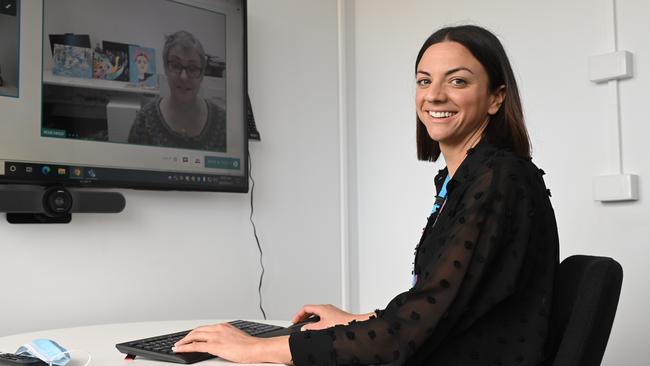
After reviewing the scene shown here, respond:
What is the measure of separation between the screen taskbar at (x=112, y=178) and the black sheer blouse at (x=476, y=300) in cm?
108

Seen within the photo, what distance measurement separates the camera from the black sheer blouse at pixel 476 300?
1145mm

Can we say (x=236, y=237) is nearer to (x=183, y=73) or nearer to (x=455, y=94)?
(x=183, y=73)

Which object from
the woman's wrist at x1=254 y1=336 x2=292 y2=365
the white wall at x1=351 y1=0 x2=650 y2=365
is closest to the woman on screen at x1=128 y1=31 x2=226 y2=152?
the white wall at x1=351 y1=0 x2=650 y2=365

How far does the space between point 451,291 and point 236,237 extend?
148 centimetres

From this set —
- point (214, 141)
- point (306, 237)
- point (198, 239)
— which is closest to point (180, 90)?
point (214, 141)

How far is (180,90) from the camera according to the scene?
228 cm

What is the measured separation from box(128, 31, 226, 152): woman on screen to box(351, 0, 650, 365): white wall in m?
0.82

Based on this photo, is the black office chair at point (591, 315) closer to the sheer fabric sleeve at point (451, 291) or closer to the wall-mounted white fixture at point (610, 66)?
the sheer fabric sleeve at point (451, 291)

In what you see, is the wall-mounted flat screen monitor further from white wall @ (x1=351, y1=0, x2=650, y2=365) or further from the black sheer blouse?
the black sheer blouse

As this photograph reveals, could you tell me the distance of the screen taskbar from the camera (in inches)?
73.8

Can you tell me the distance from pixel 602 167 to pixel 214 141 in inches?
51.6

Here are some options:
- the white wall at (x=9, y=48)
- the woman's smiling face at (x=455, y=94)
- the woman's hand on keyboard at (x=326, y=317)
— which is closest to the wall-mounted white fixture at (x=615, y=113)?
the woman's smiling face at (x=455, y=94)

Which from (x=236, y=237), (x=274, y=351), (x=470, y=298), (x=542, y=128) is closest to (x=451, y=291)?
(x=470, y=298)

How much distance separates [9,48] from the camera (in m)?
1.88
